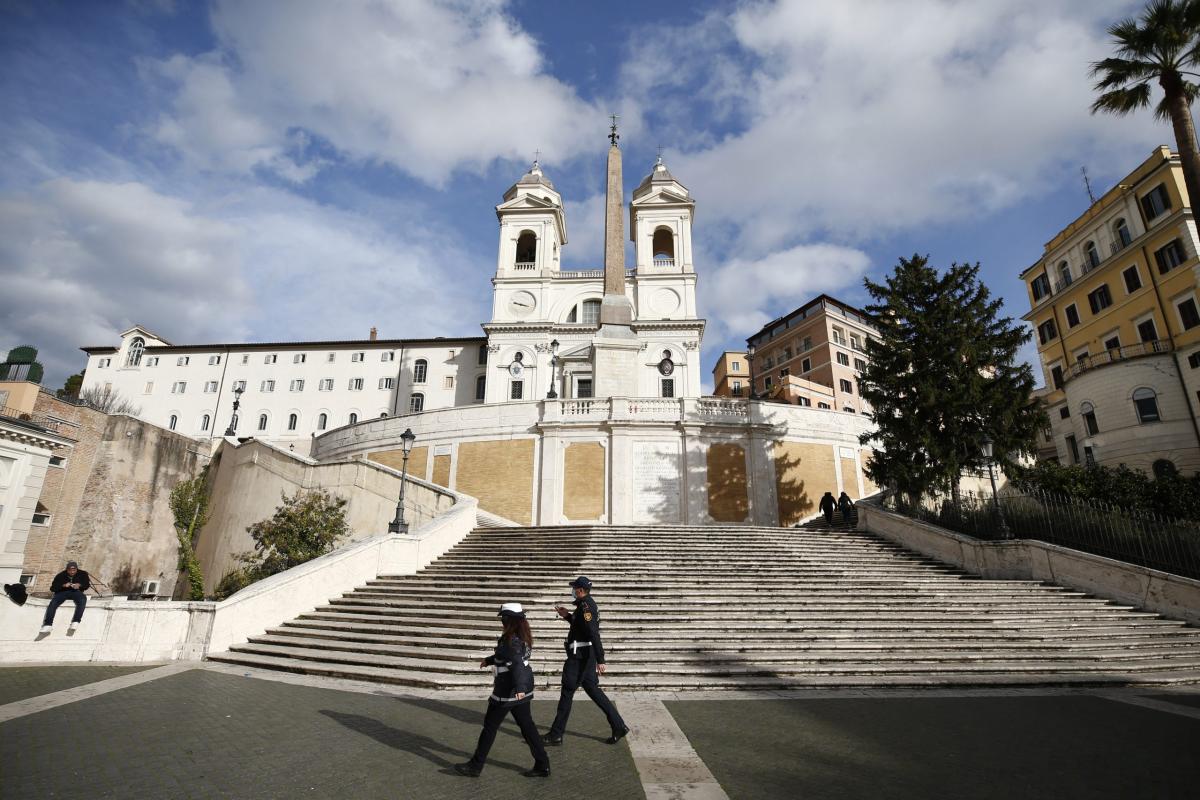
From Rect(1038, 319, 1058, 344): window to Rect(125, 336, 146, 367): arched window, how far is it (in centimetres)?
7431

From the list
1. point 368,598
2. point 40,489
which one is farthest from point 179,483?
point 368,598

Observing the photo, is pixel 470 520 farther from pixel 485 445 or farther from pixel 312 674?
pixel 312 674

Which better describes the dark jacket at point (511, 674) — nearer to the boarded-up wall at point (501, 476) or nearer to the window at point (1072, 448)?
the boarded-up wall at point (501, 476)

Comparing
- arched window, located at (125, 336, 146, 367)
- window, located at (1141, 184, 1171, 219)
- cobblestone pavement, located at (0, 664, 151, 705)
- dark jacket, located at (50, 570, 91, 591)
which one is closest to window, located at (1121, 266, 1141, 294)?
window, located at (1141, 184, 1171, 219)

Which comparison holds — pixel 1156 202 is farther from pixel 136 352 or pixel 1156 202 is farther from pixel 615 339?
pixel 136 352

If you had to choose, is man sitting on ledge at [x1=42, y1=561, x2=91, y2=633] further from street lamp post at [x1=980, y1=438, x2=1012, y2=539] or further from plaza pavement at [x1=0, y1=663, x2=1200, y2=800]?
street lamp post at [x1=980, y1=438, x2=1012, y2=539]

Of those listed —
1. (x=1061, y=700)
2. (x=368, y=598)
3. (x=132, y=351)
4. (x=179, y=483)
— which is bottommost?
(x=1061, y=700)

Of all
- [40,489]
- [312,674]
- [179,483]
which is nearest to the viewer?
[312,674]

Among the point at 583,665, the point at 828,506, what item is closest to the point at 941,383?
the point at 828,506

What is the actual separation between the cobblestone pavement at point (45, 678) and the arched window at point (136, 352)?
56.3 m

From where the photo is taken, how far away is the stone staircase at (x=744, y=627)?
28.5 ft

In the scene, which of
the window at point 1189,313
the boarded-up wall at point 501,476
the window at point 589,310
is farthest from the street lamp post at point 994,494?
the window at point 589,310

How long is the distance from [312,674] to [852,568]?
1140 centimetres

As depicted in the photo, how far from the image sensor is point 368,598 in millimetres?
12180
